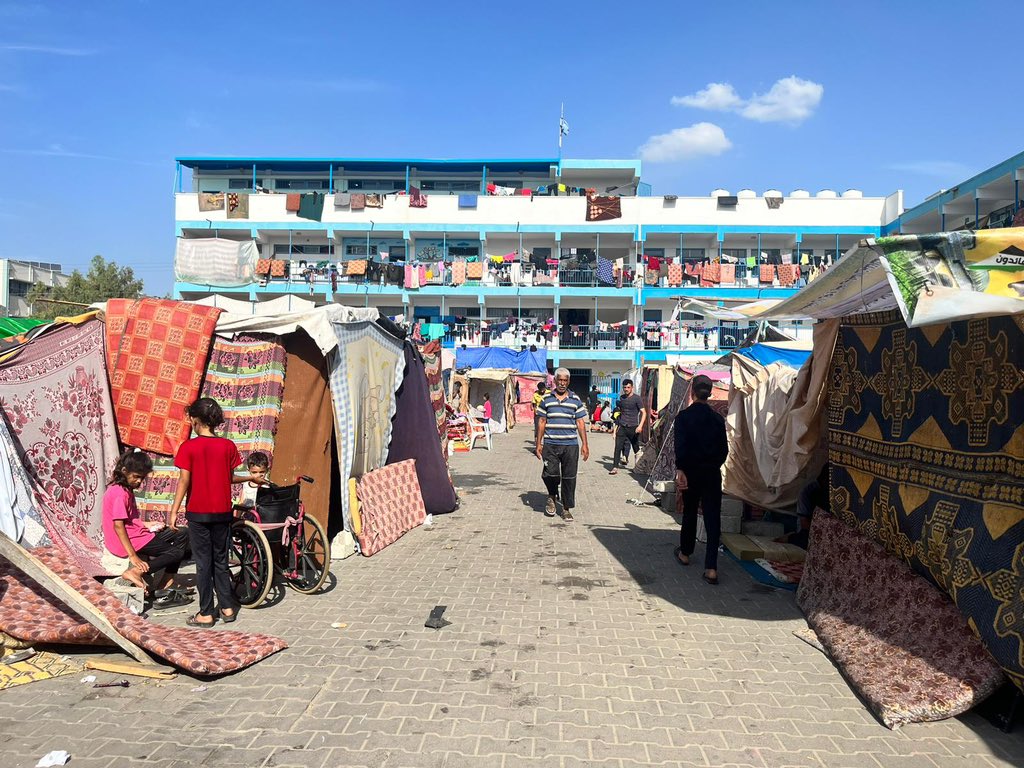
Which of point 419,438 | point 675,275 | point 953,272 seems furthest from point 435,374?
point 675,275

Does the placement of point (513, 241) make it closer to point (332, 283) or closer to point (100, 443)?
point (332, 283)

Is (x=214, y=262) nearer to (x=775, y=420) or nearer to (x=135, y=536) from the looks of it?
(x=135, y=536)

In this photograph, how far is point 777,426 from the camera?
26.0 ft

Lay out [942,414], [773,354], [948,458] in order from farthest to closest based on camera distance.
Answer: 1. [773,354]
2. [942,414]
3. [948,458]

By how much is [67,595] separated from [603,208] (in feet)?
114

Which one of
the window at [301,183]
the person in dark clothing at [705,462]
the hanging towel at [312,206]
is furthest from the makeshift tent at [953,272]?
the window at [301,183]

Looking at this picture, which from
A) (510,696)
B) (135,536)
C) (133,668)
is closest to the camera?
(510,696)

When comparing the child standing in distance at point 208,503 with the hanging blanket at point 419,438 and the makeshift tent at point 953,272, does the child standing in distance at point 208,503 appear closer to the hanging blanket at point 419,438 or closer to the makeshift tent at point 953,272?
the hanging blanket at point 419,438

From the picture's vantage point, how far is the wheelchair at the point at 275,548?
5.35 meters

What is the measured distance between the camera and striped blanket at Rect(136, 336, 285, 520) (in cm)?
648

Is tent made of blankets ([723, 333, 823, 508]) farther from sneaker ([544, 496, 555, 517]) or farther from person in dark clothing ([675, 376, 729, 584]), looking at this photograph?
sneaker ([544, 496, 555, 517])

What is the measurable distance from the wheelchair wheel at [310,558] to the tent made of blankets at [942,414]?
4443 mm

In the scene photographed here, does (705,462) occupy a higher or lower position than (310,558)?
higher

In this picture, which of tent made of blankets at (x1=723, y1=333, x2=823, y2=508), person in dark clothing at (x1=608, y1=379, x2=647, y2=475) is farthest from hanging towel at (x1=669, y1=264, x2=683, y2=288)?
tent made of blankets at (x1=723, y1=333, x2=823, y2=508)
